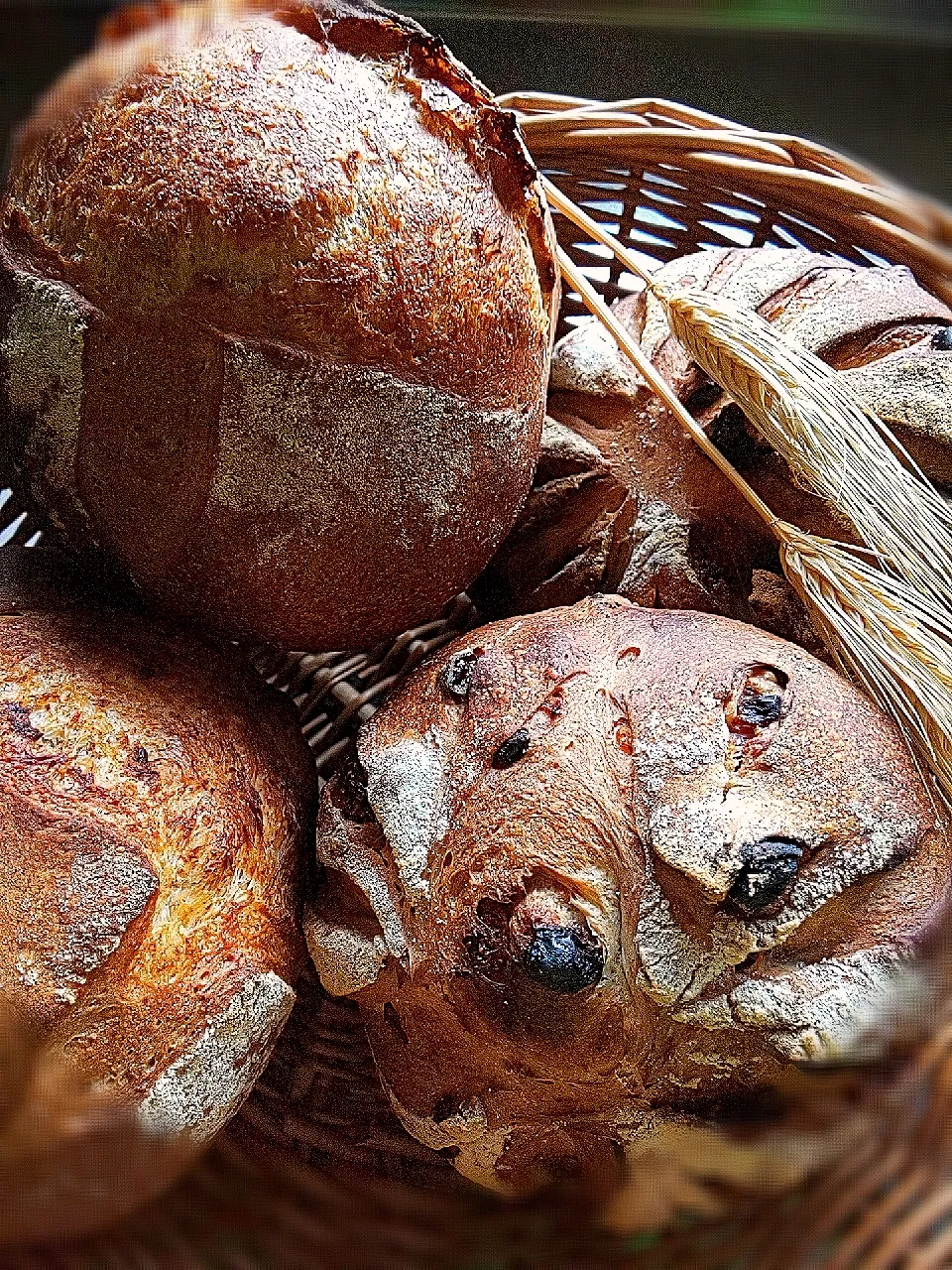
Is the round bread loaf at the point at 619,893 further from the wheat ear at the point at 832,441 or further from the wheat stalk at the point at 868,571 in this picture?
the wheat ear at the point at 832,441

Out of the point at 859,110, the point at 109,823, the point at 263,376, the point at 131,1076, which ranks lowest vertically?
the point at 131,1076

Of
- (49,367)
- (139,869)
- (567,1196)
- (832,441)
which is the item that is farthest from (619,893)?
(49,367)

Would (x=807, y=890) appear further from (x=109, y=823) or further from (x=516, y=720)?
(x=109, y=823)

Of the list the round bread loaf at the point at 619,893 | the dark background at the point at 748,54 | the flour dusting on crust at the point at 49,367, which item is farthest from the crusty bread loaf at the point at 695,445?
A: the flour dusting on crust at the point at 49,367

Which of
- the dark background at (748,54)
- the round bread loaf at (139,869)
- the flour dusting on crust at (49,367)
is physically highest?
the dark background at (748,54)

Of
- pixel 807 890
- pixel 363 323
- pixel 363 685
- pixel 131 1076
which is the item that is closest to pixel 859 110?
pixel 363 323

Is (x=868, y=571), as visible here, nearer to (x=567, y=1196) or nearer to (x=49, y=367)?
(x=567, y=1196)

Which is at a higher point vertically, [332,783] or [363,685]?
[332,783]
